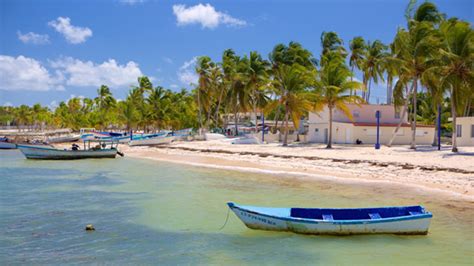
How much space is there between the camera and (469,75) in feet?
96.1

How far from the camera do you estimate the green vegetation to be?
3069 centimetres

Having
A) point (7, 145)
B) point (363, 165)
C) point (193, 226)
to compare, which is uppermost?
point (363, 165)

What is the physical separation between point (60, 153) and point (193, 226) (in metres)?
30.9

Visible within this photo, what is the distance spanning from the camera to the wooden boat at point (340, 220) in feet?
40.1

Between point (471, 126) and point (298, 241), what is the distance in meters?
31.6

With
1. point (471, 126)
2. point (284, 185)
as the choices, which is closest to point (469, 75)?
point (471, 126)

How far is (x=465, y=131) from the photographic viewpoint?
38281 millimetres

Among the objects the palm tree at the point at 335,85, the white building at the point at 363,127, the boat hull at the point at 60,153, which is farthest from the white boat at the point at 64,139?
the palm tree at the point at 335,85

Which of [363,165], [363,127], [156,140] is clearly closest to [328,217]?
[363,165]

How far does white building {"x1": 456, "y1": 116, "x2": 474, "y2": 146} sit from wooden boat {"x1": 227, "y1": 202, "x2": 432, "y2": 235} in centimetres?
2893

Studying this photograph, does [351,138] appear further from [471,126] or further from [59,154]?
[59,154]

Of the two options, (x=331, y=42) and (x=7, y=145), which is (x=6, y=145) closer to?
(x=7, y=145)

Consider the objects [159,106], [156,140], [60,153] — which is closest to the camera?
[60,153]

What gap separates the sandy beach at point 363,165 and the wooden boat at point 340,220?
6.47 m
